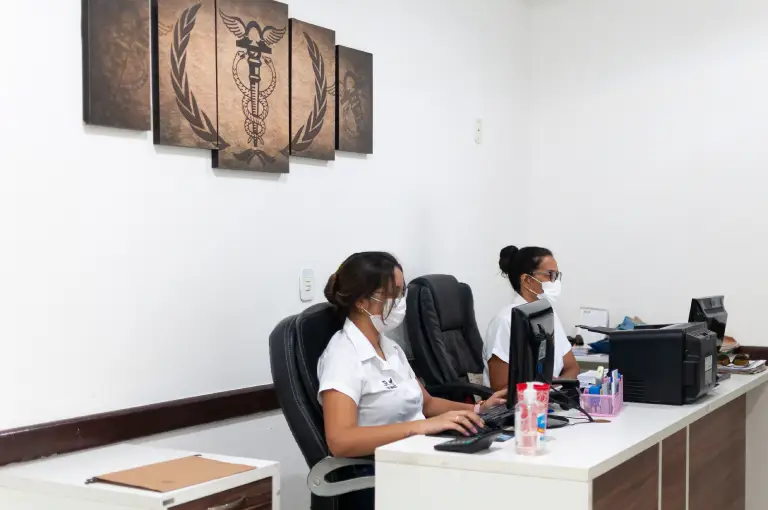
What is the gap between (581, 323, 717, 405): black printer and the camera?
2705 mm

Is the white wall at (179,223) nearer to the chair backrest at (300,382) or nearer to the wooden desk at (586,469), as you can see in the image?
the chair backrest at (300,382)

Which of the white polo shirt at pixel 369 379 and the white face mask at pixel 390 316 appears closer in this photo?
the white polo shirt at pixel 369 379

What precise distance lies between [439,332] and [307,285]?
64 centimetres

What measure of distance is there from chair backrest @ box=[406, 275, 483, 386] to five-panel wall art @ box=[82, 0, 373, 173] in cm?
65

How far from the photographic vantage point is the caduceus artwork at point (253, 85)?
9.42 ft

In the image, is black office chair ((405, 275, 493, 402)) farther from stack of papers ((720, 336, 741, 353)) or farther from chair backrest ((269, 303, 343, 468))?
stack of papers ((720, 336, 741, 353))

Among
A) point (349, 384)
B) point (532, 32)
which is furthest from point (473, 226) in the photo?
point (349, 384)

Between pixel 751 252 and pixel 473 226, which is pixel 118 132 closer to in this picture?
pixel 473 226

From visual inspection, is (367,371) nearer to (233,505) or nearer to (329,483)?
(329,483)

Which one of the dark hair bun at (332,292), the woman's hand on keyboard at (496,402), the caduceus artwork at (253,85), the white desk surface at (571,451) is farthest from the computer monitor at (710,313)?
the caduceus artwork at (253,85)

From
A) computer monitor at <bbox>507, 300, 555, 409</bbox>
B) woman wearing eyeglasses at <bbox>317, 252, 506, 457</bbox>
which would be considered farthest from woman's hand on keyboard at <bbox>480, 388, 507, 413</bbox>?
computer monitor at <bbox>507, 300, 555, 409</bbox>

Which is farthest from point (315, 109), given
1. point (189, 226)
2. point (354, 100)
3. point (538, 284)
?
point (538, 284)

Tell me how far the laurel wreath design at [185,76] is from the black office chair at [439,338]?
47.7 inches

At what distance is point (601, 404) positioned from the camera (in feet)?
8.43
